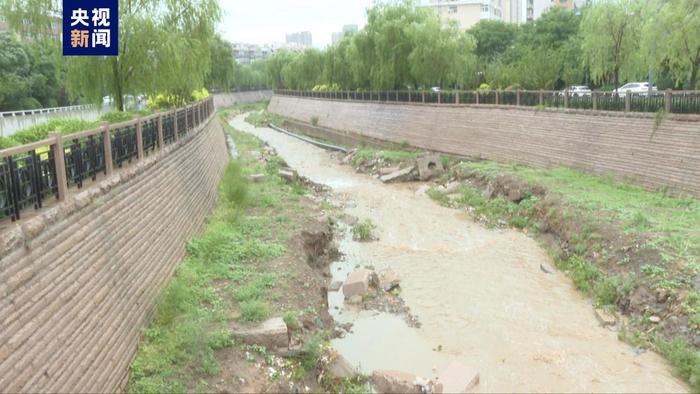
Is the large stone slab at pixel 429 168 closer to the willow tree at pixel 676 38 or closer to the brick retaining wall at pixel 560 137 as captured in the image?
the brick retaining wall at pixel 560 137

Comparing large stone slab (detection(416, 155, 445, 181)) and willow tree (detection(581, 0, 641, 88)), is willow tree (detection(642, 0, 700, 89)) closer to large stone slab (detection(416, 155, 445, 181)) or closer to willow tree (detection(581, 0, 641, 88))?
willow tree (detection(581, 0, 641, 88))

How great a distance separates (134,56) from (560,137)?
14.5m

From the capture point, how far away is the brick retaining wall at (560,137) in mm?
16281

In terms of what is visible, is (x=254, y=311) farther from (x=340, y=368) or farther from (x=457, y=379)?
(x=457, y=379)

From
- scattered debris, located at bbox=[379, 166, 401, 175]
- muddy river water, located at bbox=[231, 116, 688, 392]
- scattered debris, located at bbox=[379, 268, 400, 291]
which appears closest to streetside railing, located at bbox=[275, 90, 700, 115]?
scattered debris, located at bbox=[379, 166, 401, 175]

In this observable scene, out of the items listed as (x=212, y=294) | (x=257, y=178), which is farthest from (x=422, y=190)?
(x=212, y=294)

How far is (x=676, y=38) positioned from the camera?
699 inches

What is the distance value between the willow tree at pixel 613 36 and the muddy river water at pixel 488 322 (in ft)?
32.2

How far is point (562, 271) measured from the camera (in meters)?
13.4

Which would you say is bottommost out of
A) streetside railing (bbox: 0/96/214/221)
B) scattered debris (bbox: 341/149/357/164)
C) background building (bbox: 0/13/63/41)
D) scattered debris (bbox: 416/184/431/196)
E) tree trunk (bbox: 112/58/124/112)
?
scattered debris (bbox: 416/184/431/196)

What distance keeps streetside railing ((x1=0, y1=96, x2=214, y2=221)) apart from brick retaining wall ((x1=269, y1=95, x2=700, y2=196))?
13292 mm

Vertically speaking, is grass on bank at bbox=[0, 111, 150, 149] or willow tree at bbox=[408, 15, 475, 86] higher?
willow tree at bbox=[408, 15, 475, 86]

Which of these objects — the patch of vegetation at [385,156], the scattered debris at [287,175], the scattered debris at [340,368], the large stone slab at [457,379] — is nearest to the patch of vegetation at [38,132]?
the scattered debris at [340,368]

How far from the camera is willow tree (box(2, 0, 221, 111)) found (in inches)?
534
